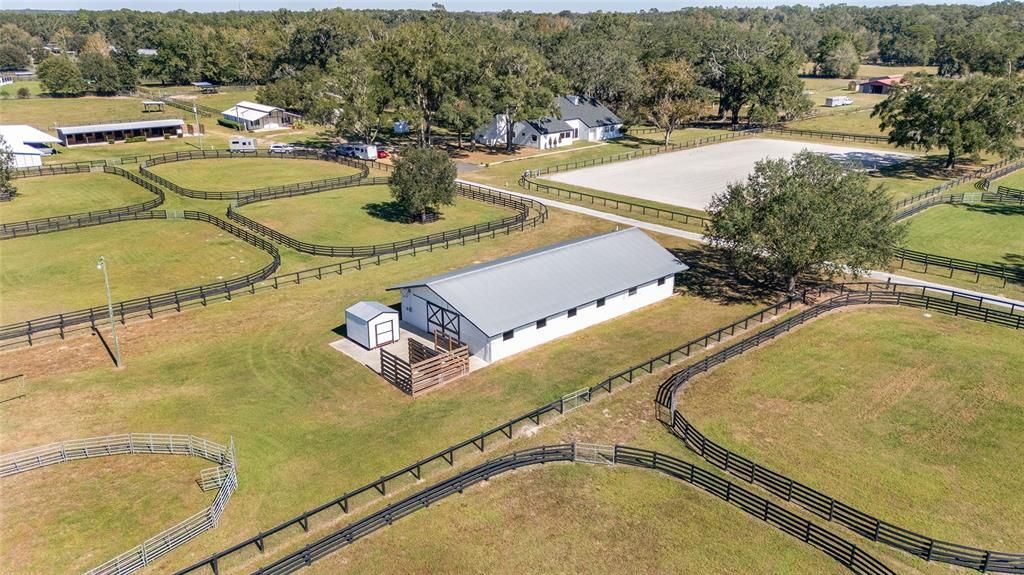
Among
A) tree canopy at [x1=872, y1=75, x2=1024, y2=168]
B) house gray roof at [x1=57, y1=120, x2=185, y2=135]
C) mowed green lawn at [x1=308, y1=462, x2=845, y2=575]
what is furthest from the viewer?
house gray roof at [x1=57, y1=120, x2=185, y2=135]

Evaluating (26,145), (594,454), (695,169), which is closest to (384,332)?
(594,454)

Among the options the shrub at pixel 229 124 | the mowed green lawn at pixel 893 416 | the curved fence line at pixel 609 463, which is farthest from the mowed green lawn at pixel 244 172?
the mowed green lawn at pixel 893 416

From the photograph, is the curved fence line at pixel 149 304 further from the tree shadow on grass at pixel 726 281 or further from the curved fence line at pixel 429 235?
the tree shadow on grass at pixel 726 281

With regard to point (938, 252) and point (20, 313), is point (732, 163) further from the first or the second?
point (20, 313)

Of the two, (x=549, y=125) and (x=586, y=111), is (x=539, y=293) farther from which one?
(x=586, y=111)

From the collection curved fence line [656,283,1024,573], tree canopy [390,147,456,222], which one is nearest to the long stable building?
tree canopy [390,147,456,222]

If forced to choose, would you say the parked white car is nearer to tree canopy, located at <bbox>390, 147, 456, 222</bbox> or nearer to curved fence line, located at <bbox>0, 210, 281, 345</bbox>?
tree canopy, located at <bbox>390, 147, 456, 222</bbox>
